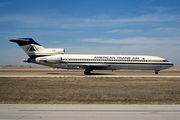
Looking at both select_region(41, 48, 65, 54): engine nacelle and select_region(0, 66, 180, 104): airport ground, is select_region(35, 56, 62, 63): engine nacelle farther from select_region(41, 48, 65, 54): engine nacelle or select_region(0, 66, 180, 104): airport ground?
select_region(0, 66, 180, 104): airport ground

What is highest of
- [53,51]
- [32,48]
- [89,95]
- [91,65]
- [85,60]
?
[32,48]

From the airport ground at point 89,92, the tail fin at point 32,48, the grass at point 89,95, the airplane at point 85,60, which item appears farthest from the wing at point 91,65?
the grass at point 89,95

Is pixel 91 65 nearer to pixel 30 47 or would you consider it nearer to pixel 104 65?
pixel 104 65

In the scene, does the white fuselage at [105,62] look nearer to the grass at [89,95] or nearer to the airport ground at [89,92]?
the airport ground at [89,92]

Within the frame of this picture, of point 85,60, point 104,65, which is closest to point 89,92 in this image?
point 104,65

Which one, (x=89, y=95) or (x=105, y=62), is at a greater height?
(x=105, y=62)

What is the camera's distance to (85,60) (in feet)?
126

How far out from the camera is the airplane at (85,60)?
3803 centimetres

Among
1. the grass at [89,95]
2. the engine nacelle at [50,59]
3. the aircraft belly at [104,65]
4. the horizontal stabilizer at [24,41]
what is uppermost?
the horizontal stabilizer at [24,41]

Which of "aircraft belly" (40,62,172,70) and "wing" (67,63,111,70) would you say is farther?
"aircraft belly" (40,62,172,70)

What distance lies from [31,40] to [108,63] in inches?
539

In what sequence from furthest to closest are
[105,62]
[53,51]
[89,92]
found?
1. [53,51]
2. [105,62]
3. [89,92]

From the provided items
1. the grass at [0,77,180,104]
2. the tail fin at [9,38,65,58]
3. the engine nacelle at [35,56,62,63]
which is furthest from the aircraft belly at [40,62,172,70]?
the grass at [0,77,180,104]

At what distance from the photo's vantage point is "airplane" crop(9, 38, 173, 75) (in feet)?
125
